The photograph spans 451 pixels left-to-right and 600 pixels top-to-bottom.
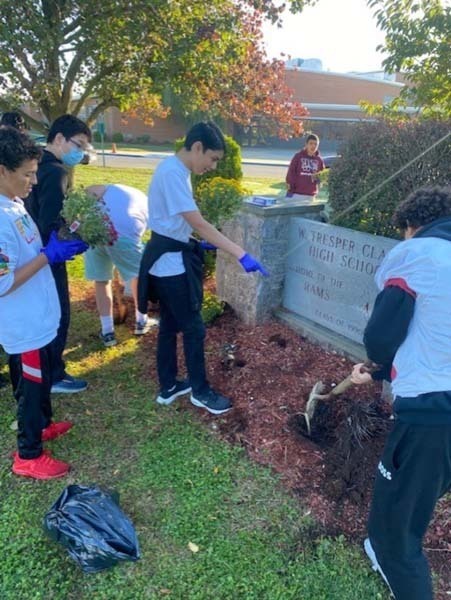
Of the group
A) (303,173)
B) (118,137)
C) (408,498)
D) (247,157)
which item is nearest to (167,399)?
(408,498)

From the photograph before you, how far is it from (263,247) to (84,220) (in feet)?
5.45

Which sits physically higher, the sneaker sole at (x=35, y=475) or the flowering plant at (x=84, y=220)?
the flowering plant at (x=84, y=220)

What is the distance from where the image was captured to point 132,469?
114 inches

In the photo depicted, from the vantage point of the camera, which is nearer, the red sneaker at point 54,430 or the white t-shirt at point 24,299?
the white t-shirt at point 24,299

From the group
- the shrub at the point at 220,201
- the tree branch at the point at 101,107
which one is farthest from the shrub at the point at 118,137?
the shrub at the point at 220,201

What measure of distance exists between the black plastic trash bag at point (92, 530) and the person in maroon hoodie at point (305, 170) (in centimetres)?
708

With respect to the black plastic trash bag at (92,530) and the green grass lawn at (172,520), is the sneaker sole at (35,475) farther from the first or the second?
the black plastic trash bag at (92,530)

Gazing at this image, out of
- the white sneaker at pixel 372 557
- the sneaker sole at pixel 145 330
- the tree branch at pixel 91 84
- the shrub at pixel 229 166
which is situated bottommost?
the sneaker sole at pixel 145 330

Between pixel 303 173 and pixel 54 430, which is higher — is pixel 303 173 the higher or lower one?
the higher one

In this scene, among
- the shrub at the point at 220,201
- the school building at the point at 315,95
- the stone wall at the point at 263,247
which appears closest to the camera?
the shrub at the point at 220,201

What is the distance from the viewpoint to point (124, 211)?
425 centimetres

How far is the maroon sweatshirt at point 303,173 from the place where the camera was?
337 inches

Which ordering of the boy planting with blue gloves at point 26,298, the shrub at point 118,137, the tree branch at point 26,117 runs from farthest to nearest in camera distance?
the shrub at point 118,137 → the tree branch at point 26,117 → the boy planting with blue gloves at point 26,298

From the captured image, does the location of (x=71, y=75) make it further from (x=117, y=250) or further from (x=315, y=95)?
(x=315, y=95)
